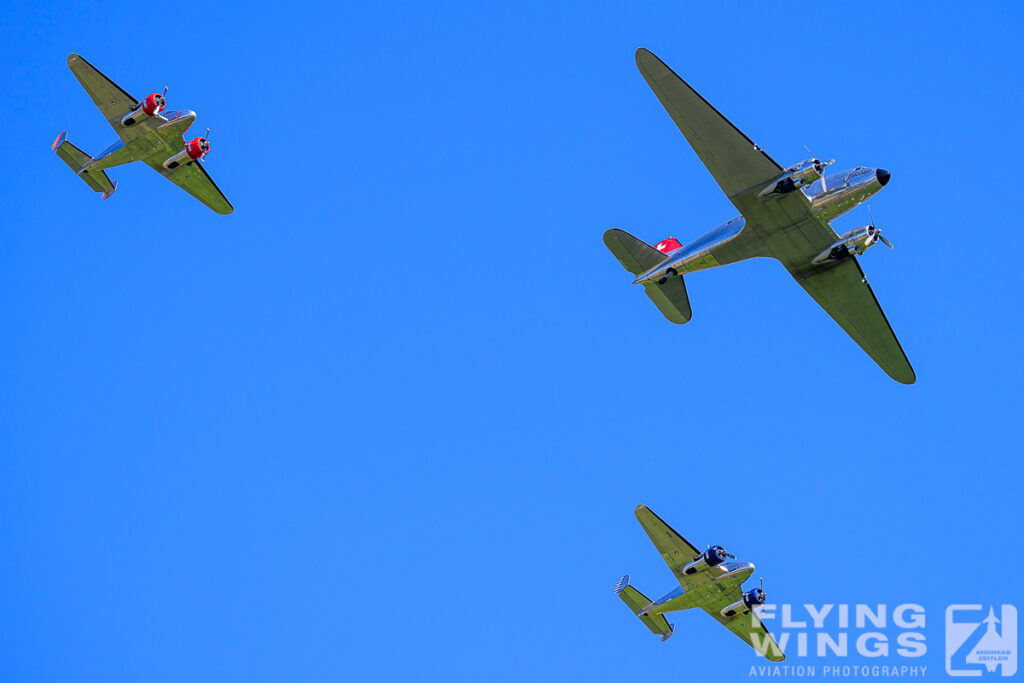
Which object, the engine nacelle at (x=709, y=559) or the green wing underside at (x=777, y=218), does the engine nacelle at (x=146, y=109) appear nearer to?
the green wing underside at (x=777, y=218)

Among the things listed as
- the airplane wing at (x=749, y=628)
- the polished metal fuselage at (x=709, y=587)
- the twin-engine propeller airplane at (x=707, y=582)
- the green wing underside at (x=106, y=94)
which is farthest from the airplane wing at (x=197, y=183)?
the airplane wing at (x=749, y=628)

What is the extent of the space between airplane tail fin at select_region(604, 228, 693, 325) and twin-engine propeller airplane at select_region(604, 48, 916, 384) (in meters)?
0.66

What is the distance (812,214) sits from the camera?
33.1m

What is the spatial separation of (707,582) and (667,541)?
291 cm

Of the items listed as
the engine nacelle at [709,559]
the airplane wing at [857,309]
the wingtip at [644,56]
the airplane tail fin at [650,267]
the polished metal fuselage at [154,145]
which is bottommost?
the engine nacelle at [709,559]

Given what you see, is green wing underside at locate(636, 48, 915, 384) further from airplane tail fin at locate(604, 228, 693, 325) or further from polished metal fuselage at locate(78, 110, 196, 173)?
polished metal fuselage at locate(78, 110, 196, 173)

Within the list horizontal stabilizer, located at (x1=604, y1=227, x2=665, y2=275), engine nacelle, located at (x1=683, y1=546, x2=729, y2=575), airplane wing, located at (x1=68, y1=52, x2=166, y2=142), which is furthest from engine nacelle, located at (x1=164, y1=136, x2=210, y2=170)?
engine nacelle, located at (x1=683, y1=546, x2=729, y2=575)

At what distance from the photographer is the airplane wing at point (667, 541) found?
4100 cm

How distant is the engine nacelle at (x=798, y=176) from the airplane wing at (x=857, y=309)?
473cm

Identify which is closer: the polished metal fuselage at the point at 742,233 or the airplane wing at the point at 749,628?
the polished metal fuselage at the point at 742,233

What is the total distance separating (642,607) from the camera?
48.1 metres

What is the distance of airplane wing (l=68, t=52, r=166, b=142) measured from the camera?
40.6 metres

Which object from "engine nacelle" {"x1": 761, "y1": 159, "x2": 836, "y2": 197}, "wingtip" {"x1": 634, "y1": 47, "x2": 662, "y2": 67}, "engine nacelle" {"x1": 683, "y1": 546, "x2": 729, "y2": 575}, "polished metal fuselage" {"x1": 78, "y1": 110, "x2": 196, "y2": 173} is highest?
"polished metal fuselage" {"x1": 78, "y1": 110, "x2": 196, "y2": 173}

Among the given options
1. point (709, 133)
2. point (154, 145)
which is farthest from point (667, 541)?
point (154, 145)
